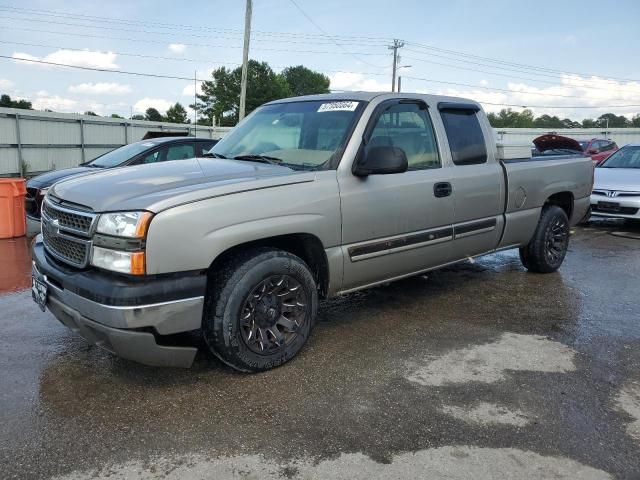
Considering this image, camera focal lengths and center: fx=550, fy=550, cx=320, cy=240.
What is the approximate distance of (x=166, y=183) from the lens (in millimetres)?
3426

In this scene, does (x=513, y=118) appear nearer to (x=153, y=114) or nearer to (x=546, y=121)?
(x=546, y=121)

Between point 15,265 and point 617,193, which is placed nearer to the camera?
point 15,265

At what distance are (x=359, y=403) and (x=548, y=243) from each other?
3.91 m

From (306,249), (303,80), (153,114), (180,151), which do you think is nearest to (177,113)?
(153,114)

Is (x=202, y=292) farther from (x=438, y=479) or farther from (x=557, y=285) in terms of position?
(x=557, y=285)

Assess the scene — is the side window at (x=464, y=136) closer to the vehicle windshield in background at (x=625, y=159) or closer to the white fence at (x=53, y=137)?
the vehicle windshield in background at (x=625, y=159)

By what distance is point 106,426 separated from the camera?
2.99 metres

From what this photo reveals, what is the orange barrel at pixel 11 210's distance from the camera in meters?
8.10

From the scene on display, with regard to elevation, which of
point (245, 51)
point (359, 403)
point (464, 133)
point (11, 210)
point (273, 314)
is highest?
point (245, 51)

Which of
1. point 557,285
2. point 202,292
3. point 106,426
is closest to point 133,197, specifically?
point 202,292

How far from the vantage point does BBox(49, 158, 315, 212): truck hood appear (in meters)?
3.14

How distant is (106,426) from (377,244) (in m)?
2.20

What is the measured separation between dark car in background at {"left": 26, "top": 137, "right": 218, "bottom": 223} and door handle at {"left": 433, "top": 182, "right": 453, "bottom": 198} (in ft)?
15.7

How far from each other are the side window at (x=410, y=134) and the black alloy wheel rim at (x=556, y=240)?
229 cm
